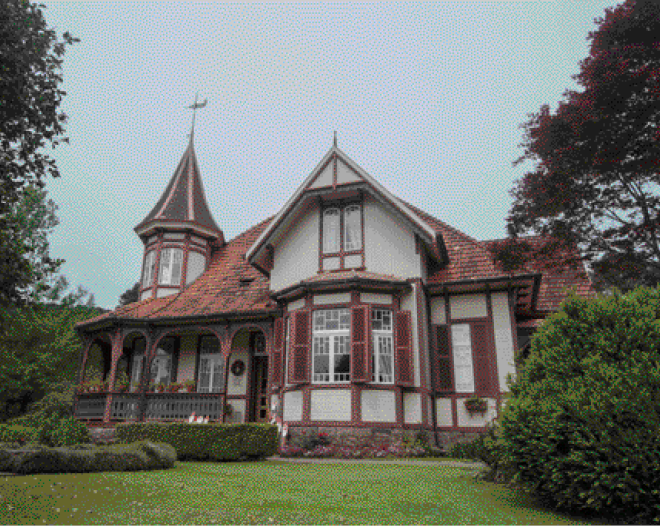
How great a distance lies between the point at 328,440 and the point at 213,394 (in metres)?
5.02

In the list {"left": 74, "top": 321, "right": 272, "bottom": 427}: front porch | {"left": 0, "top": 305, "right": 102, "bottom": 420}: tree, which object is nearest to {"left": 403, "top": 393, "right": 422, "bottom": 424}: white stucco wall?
{"left": 74, "top": 321, "right": 272, "bottom": 427}: front porch

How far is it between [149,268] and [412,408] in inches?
534

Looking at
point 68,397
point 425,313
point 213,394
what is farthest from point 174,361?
point 425,313

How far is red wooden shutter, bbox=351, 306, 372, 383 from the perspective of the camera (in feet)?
47.4

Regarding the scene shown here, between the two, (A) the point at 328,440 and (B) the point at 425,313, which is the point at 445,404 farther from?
(A) the point at 328,440

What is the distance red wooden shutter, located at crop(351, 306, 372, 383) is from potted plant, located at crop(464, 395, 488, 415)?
3571 millimetres

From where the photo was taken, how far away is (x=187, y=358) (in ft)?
66.4

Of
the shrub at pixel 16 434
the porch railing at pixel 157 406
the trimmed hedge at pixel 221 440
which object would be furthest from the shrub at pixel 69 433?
the trimmed hedge at pixel 221 440

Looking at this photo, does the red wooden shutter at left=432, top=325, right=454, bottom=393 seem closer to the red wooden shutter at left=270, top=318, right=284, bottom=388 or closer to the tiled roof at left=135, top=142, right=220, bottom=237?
the red wooden shutter at left=270, top=318, right=284, bottom=388

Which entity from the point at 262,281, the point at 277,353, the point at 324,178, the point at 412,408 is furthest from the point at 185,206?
the point at 412,408

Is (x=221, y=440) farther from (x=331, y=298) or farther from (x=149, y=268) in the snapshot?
(x=149, y=268)

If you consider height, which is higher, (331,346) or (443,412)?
(331,346)

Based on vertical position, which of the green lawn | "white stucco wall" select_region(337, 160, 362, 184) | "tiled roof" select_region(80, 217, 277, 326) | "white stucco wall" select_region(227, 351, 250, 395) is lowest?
the green lawn

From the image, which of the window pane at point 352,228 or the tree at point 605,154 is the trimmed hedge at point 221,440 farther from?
the tree at point 605,154
